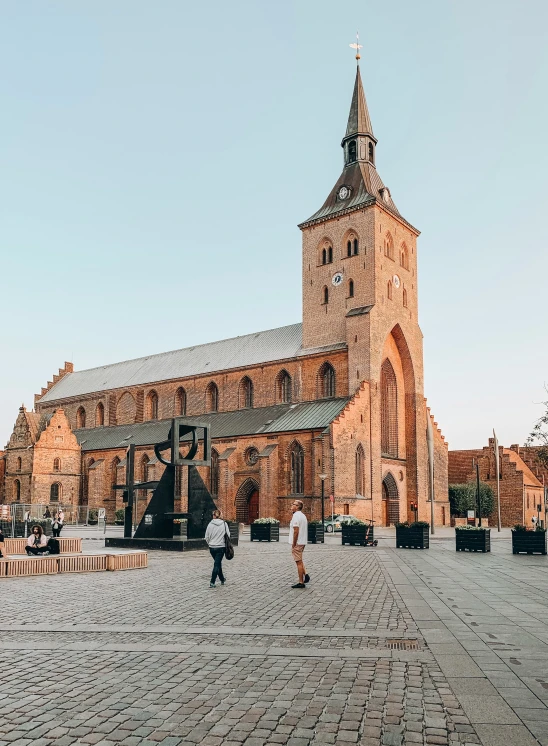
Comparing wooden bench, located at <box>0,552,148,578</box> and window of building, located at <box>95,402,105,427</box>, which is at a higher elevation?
window of building, located at <box>95,402,105,427</box>

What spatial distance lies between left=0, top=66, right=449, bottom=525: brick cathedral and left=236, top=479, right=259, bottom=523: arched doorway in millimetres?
81

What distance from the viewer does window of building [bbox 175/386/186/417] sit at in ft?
214

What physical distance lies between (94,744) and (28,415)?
66.0 metres

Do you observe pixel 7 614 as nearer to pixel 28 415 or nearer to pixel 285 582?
pixel 285 582

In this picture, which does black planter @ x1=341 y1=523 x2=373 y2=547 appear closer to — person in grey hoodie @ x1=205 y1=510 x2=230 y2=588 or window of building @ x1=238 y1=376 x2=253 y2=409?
person in grey hoodie @ x1=205 y1=510 x2=230 y2=588

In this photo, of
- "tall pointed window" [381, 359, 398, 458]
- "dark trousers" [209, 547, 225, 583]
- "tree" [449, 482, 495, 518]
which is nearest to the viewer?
"dark trousers" [209, 547, 225, 583]

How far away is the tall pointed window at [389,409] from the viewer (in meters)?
52.9

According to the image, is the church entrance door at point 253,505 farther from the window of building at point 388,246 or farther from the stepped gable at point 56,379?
the stepped gable at point 56,379

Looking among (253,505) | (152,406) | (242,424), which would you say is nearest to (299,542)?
(253,505)

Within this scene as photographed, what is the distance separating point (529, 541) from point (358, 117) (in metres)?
42.8

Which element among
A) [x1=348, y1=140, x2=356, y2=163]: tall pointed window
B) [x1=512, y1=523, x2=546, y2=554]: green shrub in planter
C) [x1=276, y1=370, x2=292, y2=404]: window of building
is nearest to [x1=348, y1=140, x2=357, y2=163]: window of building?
[x1=348, y1=140, x2=356, y2=163]: tall pointed window

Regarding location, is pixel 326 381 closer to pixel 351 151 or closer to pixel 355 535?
pixel 351 151

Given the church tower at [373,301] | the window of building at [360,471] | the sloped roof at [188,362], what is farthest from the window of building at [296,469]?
the sloped roof at [188,362]

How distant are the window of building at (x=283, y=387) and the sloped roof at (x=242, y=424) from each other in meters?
0.86
